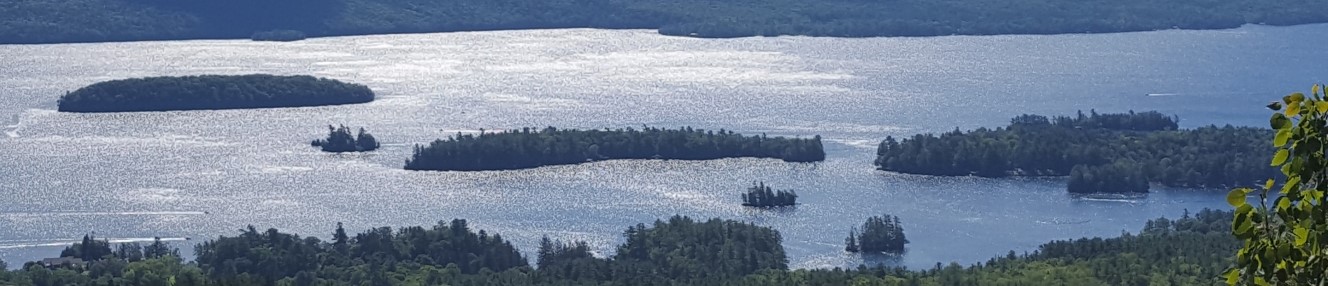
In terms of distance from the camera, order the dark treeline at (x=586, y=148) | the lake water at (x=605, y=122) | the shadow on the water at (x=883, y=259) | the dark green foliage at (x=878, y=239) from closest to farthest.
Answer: the shadow on the water at (x=883, y=259) → the dark green foliage at (x=878, y=239) → the lake water at (x=605, y=122) → the dark treeline at (x=586, y=148)

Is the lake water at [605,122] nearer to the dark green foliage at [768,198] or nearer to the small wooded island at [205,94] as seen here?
the dark green foliage at [768,198]

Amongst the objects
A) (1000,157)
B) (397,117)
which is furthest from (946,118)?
(397,117)

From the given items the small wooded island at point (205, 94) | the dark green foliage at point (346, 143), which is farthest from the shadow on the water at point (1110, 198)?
the small wooded island at point (205, 94)

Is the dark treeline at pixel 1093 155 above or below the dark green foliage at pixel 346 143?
below

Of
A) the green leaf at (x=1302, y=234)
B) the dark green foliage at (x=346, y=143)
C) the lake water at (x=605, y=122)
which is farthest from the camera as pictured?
the dark green foliage at (x=346, y=143)

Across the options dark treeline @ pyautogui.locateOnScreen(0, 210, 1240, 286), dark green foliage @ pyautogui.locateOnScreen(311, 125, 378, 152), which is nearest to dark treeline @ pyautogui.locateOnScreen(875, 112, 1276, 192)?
dark treeline @ pyautogui.locateOnScreen(0, 210, 1240, 286)

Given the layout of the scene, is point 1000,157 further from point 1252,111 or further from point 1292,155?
point 1292,155
